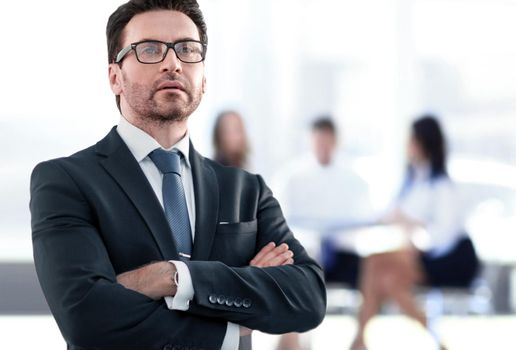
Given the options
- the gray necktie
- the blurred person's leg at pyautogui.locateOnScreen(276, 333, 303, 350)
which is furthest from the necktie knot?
the blurred person's leg at pyautogui.locateOnScreen(276, 333, 303, 350)

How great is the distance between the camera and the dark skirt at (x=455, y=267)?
6.02 meters

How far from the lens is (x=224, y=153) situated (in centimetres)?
576

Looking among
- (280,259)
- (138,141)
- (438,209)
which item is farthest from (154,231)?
(438,209)

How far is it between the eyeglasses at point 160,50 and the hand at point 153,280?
1.27 feet

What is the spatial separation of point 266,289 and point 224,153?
3.65 metres

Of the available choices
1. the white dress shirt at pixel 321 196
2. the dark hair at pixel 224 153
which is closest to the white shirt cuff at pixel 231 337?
the dark hair at pixel 224 153

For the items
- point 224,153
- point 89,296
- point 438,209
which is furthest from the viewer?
point 438,209

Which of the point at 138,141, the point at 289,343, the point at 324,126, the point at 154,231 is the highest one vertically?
the point at 138,141

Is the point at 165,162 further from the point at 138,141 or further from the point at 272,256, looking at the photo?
the point at 272,256

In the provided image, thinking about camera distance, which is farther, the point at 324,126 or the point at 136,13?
the point at 324,126

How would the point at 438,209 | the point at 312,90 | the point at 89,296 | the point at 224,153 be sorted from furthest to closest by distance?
the point at 312,90 < the point at 438,209 < the point at 224,153 < the point at 89,296

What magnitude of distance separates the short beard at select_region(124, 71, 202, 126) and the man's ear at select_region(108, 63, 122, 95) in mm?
49

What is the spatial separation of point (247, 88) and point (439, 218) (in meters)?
3.35

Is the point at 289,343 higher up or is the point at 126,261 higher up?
the point at 126,261
